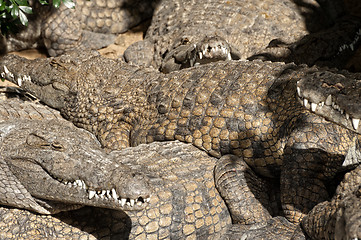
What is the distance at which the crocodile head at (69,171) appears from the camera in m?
2.80

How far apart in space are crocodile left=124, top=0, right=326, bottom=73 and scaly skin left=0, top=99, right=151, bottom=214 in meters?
2.62

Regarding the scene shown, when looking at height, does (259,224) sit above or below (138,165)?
below

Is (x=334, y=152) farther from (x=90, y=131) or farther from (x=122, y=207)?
(x=90, y=131)

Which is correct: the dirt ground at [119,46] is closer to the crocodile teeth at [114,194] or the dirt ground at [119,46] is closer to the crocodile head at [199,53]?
the crocodile head at [199,53]

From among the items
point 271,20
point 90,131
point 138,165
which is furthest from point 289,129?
point 271,20

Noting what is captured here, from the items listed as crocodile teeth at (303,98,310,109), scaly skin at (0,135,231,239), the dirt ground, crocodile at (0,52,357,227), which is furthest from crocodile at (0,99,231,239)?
the dirt ground

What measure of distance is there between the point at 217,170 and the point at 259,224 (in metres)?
0.51

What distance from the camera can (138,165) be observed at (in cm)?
361

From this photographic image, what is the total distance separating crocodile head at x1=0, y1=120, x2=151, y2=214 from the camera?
110 inches

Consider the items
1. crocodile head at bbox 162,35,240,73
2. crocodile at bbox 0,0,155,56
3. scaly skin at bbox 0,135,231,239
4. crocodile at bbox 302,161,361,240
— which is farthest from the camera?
crocodile at bbox 0,0,155,56

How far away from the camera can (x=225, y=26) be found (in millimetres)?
6059

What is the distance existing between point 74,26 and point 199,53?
88.6 inches

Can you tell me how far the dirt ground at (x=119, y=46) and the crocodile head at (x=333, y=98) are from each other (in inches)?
149

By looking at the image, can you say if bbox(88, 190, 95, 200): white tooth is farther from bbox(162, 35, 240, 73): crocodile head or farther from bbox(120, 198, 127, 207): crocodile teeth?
bbox(162, 35, 240, 73): crocodile head
